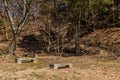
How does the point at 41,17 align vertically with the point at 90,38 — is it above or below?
above

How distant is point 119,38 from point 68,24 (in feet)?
23.9

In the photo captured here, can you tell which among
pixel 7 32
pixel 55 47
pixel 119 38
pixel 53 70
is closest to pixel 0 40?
pixel 7 32

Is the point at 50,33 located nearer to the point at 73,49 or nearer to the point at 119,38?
the point at 73,49

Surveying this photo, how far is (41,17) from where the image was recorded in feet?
70.6

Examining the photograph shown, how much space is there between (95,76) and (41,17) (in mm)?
12490

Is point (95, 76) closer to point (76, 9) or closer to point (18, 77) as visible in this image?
point (18, 77)

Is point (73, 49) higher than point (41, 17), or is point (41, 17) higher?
point (41, 17)

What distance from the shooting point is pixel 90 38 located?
23.1m

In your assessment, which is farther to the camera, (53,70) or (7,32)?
(7,32)

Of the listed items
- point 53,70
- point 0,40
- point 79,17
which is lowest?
point 0,40

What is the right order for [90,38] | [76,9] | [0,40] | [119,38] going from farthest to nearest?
[0,40]
[90,38]
[119,38]
[76,9]

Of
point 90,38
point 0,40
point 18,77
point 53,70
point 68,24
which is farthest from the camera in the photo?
point 0,40

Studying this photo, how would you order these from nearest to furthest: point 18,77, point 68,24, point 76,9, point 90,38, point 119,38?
point 18,77
point 76,9
point 119,38
point 90,38
point 68,24

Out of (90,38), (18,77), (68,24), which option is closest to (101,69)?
(18,77)
